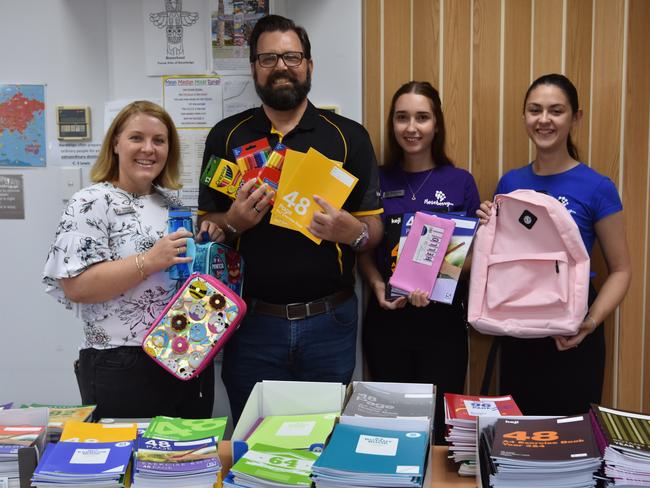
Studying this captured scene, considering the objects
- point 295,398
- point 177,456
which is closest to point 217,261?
point 295,398

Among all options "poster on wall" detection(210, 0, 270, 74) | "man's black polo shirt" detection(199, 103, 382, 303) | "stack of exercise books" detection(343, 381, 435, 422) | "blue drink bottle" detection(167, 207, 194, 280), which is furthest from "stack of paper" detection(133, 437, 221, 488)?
"poster on wall" detection(210, 0, 270, 74)

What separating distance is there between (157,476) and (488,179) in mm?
1982

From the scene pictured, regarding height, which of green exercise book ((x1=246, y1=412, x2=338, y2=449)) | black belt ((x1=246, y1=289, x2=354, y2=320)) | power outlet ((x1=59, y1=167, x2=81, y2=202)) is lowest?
green exercise book ((x1=246, y1=412, x2=338, y2=449))

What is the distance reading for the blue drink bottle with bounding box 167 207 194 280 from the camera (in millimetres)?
1880

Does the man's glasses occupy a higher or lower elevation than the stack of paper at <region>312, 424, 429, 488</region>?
higher

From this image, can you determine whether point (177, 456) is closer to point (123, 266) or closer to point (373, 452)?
point (373, 452)

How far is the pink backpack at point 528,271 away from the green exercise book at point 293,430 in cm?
85

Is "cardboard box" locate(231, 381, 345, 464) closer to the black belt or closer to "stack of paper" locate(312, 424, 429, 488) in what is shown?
"stack of paper" locate(312, 424, 429, 488)

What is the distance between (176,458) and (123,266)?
71 centimetres

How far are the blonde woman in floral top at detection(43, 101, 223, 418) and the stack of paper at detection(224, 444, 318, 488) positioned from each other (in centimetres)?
70

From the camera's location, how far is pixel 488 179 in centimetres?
268

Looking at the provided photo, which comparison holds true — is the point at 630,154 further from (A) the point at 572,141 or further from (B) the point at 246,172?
(B) the point at 246,172

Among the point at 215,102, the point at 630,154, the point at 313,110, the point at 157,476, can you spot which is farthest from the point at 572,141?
the point at 157,476

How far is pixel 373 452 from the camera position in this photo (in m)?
1.26
